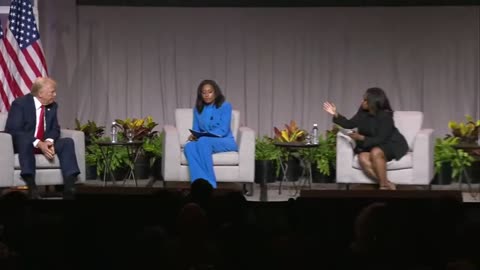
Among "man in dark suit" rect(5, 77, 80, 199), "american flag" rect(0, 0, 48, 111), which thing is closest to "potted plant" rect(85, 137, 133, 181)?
"american flag" rect(0, 0, 48, 111)

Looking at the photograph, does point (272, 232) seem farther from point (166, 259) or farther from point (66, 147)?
point (66, 147)

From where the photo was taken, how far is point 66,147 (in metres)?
8.02

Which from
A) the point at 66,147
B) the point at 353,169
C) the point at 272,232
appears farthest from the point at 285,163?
the point at 272,232

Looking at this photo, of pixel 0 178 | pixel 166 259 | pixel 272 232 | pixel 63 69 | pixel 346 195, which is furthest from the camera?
pixel 63 69

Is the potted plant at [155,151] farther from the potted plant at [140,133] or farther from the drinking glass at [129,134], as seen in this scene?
the drinking glass at [129,134]

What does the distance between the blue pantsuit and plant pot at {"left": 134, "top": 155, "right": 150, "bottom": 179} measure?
1.03 m

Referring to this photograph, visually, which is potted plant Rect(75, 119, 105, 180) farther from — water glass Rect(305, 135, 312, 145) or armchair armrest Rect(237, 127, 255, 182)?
water glass Rect(305, 135, 312, 145)

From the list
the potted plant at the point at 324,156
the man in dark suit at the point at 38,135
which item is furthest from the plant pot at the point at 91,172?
the potted plant at the point at 324,156

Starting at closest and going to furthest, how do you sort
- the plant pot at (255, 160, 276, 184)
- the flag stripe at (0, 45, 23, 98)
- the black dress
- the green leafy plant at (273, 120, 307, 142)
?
the black dress, the green leafy plant at (273, 120, 307, 142), the plant pot at (255, 160, 276, 184), the flag stripe at (0, 45, 23, 98)

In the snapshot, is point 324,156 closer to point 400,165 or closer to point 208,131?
point 400,165

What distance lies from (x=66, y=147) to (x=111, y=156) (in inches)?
53.9

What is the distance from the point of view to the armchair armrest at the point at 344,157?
8.48 meters

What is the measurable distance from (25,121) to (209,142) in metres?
1.57

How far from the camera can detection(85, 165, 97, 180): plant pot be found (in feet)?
31.0
